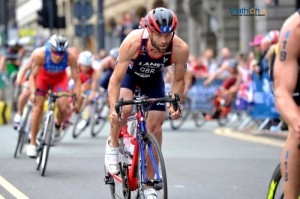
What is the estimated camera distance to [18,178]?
10.9 m

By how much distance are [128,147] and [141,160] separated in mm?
Answer: 561

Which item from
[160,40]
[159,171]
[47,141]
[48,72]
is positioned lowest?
[47,141]

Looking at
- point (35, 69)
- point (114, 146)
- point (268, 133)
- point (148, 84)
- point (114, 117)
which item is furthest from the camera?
point (268, 133)

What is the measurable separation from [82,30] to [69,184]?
1724 centimetres

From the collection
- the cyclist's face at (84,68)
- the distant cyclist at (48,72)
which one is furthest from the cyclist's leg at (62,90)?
the cyclist's face at (84,68)

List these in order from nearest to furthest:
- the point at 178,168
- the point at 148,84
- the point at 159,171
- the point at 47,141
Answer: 1. the point at 159,171
2. the point at 148,84
3. the point at 47,141
4. the point at 178,168

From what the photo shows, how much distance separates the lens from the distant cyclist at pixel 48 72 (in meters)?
11.9

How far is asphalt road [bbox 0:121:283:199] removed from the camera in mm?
9859

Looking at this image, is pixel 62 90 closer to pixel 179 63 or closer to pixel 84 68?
Answer: pixel 84 68

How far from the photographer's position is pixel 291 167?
552 centimetres

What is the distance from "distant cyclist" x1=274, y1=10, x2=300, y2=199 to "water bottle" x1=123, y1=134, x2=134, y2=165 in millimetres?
2603

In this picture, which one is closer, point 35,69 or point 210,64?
point 35,69

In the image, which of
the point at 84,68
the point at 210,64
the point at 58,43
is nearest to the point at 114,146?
the point at 58,43

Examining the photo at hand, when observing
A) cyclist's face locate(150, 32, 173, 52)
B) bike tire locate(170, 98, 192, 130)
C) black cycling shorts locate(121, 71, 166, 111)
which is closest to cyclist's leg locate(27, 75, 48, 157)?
black cycling shorts locate(121, 71, 166, 111)
